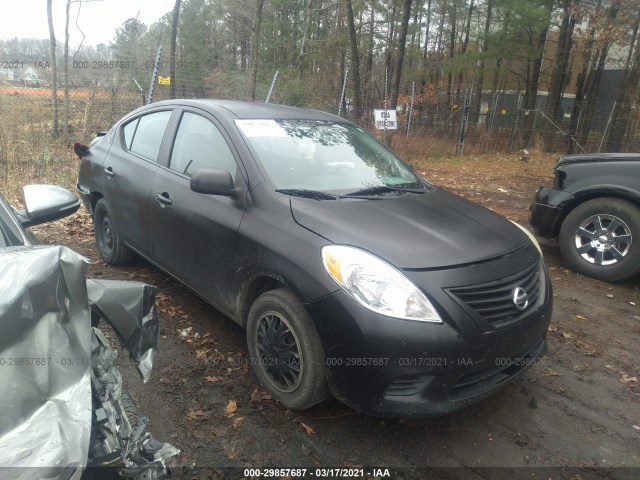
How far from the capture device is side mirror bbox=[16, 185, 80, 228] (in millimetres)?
2541

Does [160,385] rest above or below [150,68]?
below

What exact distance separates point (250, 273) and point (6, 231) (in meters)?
1.28

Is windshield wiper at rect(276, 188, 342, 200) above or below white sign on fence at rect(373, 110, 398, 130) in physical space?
below

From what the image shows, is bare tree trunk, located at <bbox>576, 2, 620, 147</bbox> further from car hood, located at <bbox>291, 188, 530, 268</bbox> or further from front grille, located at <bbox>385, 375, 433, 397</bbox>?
front grille, located at <bbox>385, 375, 433, 397</bbox>

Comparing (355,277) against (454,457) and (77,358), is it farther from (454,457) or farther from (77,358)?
(77,358)

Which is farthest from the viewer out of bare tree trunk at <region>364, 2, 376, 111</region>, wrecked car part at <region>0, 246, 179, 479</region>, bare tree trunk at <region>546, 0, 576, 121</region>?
bare tree trunk at <region>364, 2, 376, 111</region>

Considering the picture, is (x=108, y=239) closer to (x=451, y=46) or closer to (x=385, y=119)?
(x=385, y=119)

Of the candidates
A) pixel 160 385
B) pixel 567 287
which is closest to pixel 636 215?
pixel 567 287

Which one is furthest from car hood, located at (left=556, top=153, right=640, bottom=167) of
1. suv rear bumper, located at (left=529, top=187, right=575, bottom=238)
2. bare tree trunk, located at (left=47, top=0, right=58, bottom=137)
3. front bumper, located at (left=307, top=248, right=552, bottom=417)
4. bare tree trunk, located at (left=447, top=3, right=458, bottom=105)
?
bare tree trunk, located at (left=447, top=3, right=458, bottom=105)

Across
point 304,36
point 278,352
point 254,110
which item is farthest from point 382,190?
point 304,36

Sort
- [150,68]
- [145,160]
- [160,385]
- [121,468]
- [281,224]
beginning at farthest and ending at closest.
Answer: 1. [150,68]
2. [145,160]
3. [160,385]
4. [281,224]
5. [121,468]

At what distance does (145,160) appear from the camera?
4023 mm

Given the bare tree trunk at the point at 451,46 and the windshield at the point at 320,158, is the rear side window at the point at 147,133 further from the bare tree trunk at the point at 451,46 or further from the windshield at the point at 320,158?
the bare tree trunk at the point at 451,46

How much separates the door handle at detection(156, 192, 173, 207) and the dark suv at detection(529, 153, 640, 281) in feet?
13.2
